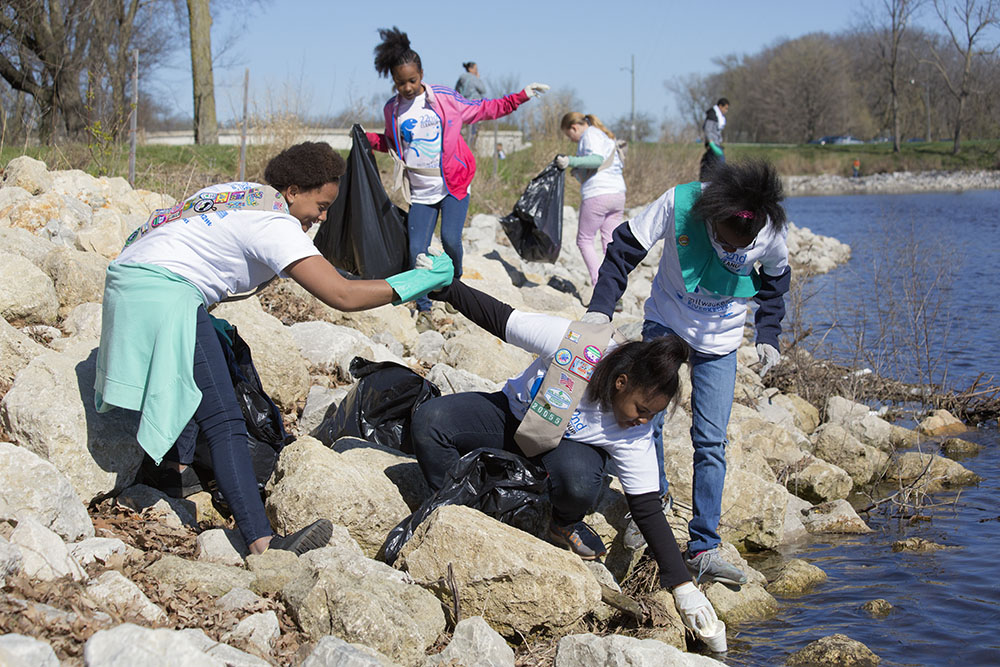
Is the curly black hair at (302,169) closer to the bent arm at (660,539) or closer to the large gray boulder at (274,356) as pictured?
the large gray boulder at (274,356)

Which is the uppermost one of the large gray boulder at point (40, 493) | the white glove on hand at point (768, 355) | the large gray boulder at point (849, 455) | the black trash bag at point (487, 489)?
the white glove on hand at point (768, 355)

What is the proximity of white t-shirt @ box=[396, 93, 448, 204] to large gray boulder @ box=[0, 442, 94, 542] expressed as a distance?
3614 millimetres

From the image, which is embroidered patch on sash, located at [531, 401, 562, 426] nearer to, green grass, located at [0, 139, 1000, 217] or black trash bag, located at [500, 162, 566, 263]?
green grass, located at [0, 139, 1000, 217]

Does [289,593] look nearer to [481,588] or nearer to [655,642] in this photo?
[481,588]

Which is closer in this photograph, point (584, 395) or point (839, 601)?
point (584, 395)

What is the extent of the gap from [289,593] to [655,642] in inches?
46.7

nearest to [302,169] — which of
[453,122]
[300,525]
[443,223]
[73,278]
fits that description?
[300,525]

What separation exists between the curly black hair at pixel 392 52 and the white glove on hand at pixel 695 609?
12.9ft

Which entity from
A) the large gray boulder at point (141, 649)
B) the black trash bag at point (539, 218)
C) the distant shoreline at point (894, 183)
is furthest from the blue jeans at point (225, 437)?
the distant shoreline at point (894, 183)

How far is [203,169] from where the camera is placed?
10695mm

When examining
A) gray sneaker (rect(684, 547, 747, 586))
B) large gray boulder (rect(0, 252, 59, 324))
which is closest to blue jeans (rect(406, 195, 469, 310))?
large gray boulder (rect(0, 252, 59, 324))

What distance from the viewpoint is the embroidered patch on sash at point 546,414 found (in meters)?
3.54

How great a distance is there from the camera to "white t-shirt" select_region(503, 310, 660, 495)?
3.52m

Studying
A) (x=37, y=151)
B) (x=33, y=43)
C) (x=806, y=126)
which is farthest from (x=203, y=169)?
(x=806, y=126)
